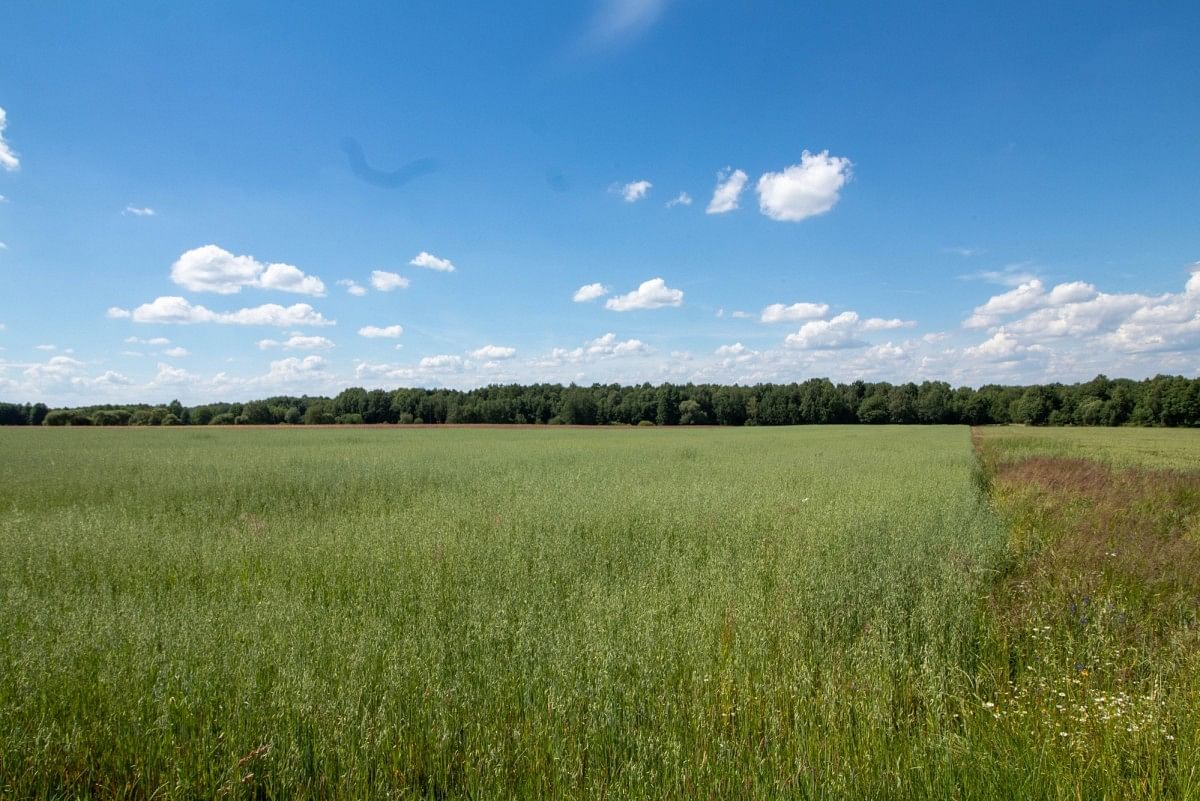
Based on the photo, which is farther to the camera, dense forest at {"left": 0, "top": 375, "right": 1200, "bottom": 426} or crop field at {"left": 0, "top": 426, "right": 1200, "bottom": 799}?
dense forest at {"left": 0, "top": 375, "right": 1200, "bottom": 426}

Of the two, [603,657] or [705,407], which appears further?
[705,407]

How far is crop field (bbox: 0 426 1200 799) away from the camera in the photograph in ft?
11.6

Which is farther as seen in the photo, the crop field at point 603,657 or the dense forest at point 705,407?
the dense forest at point 705,407

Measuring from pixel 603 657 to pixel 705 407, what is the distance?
103252mm

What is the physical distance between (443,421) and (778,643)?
9423cm

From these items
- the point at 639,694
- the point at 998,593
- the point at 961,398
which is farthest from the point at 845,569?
the point at 961,398

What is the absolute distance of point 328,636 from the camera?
206 inches

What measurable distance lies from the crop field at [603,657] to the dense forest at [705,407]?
285 feet

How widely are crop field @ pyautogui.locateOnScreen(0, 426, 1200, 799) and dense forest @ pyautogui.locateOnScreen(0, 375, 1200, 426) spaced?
86951 mm

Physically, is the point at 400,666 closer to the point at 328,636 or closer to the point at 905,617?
the point at 328,636

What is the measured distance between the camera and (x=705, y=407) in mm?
105812

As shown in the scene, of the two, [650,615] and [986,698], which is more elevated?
[650,615]

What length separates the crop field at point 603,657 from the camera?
353 cm

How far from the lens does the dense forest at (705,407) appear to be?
285ft
